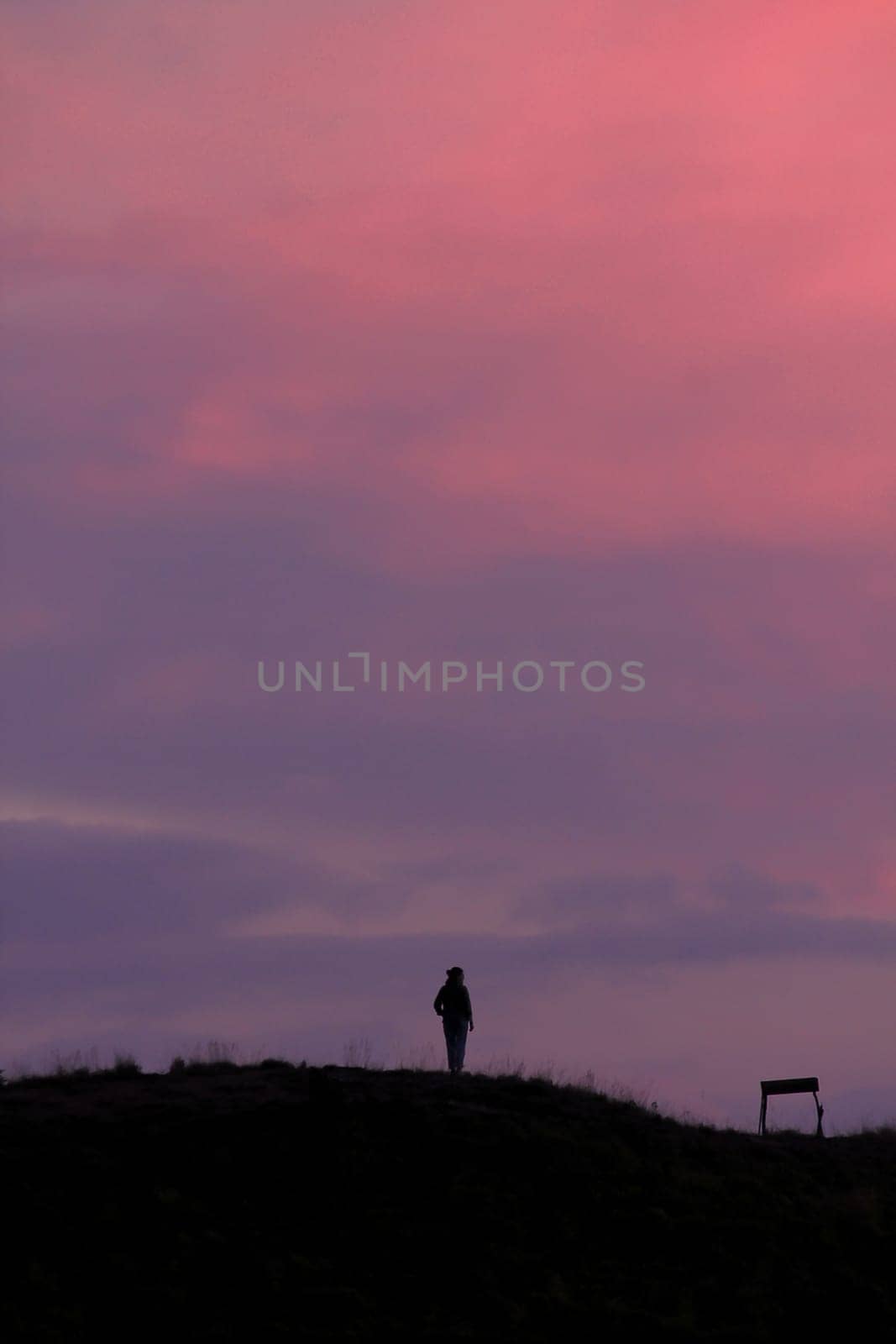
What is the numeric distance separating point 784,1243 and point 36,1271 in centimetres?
1209

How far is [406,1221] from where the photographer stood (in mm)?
27906

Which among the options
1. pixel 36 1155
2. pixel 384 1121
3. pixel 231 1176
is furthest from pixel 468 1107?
pixel 36 1155

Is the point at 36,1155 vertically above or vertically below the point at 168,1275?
above

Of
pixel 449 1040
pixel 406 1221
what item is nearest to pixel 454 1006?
pixel 449 1040

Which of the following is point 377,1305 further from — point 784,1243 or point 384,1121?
point 784,1243

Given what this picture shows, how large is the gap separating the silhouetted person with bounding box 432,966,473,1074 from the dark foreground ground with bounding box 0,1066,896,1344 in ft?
5.63

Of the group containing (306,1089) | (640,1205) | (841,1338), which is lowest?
(841,1338)

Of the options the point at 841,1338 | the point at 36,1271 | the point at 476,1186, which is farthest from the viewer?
the point at 476,1186

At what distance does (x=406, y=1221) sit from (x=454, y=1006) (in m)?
7.31

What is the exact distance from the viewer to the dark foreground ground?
83.3ft

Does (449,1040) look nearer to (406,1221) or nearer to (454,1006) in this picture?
(454,1006)

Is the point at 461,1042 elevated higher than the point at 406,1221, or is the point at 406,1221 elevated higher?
the point at 461,1042

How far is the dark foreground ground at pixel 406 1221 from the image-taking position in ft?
83.3

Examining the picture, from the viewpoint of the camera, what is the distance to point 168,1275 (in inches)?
1011
